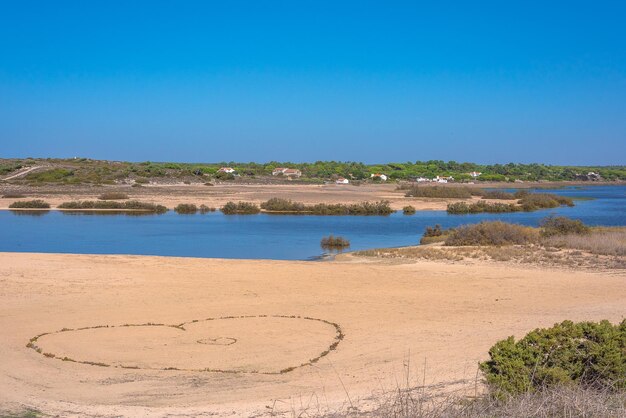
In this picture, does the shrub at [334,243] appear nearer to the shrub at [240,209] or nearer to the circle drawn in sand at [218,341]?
the circle drawn in sand at [218,341]

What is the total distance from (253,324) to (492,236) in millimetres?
15082

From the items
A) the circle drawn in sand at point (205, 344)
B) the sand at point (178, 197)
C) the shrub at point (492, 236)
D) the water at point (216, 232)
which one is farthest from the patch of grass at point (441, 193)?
the circle drawn in sand at point (205, 344)

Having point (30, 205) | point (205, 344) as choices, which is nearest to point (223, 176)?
point (30, 205)

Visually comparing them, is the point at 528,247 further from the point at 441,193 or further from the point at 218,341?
the point at 441,193

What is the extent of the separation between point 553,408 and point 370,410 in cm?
195

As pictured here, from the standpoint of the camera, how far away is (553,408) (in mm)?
6219

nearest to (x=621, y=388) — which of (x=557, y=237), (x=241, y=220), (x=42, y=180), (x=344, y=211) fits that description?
(x=557, y=237)

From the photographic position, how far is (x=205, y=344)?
11.9 m

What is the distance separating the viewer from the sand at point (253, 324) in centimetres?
916

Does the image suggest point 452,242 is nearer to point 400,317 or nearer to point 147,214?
point 400,317

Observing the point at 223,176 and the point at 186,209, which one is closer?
the point at 186,209

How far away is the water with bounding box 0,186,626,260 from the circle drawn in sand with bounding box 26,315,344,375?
1204cm

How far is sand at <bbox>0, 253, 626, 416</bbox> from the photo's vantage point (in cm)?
916

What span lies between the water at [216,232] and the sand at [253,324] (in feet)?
19.4
